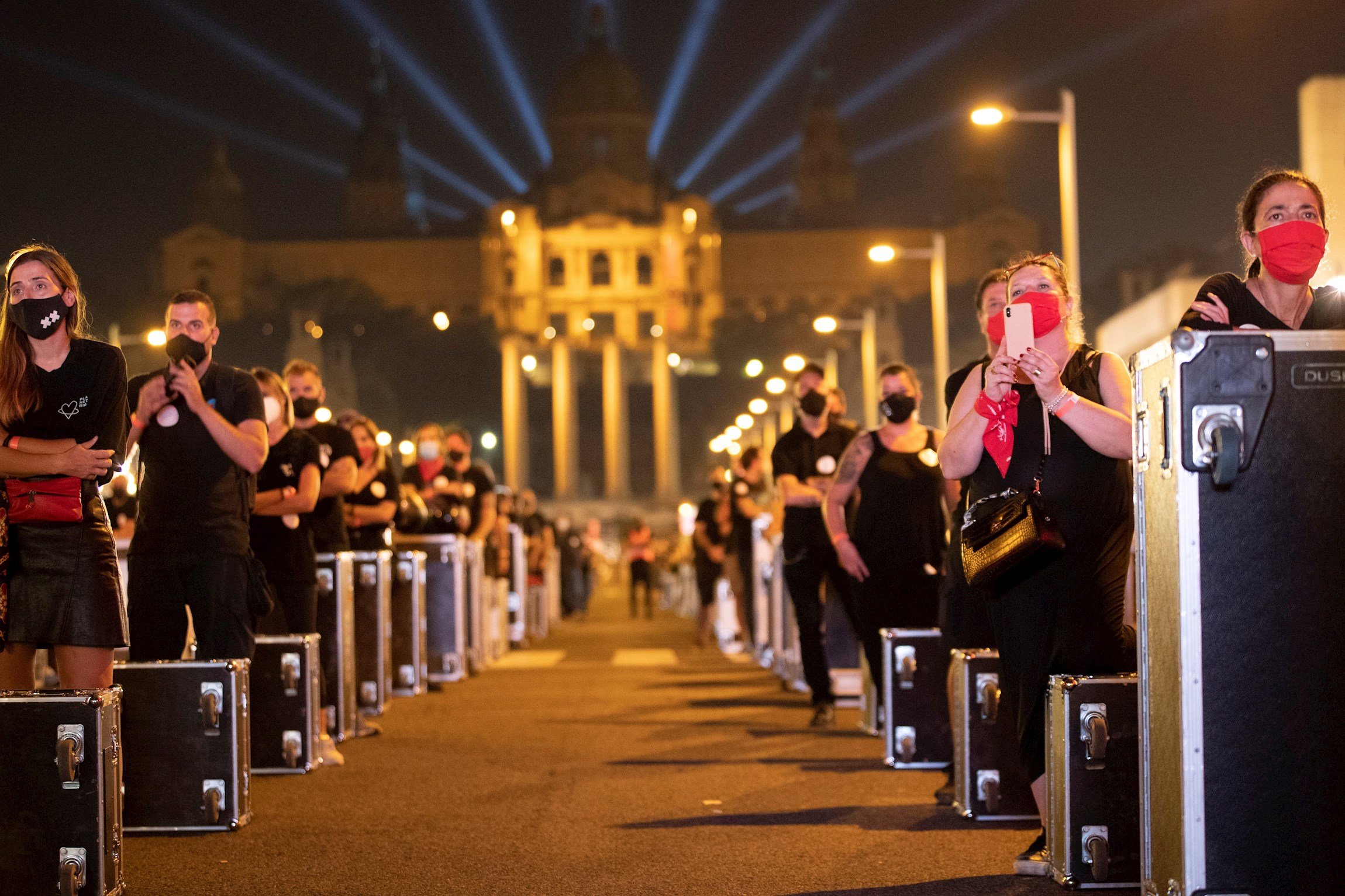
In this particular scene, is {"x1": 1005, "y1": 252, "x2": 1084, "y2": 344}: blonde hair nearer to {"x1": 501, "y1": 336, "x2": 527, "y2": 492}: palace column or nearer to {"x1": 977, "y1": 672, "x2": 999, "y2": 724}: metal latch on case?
{"x1": 977, "y1": 672, "x2": 999, "y2": 724}: metal latch on case

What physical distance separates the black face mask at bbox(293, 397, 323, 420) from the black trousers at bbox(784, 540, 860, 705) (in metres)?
3.12

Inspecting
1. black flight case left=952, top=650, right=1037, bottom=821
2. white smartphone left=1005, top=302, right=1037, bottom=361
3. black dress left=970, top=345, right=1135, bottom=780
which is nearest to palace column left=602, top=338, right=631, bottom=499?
black flight case left=952, top=650, right=1037, bottom=821

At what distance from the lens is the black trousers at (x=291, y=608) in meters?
10.1

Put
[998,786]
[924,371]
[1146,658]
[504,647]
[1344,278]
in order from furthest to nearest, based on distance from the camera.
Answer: [924,371] < [1344,278] < [504,647] < [998,786] < [1146,658]

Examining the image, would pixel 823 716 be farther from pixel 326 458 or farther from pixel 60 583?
pixel 60 583

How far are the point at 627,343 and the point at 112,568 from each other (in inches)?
4698

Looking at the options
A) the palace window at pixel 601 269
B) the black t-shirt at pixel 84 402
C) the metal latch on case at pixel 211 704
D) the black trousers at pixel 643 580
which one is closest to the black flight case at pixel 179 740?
the metal latch on case at pixel 211 704

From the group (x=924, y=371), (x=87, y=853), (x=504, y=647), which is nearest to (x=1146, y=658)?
(x=87, y=853)

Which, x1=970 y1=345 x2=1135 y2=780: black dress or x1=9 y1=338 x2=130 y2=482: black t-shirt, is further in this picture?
x1=9 y1=338 x2=130 y2=482: black t-shirt

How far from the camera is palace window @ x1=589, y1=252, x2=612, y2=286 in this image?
125m

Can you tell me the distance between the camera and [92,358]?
6.33 meters

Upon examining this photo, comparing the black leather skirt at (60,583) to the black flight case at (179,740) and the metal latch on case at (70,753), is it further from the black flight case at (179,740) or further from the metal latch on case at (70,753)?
the black flight case at (179,740)

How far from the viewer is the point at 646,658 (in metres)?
20.4

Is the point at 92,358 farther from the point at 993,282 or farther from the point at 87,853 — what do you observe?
the point at 993,282
